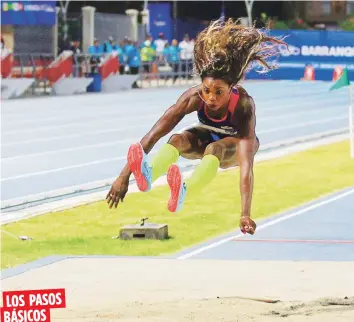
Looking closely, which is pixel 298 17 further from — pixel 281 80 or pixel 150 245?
pixel 150 245

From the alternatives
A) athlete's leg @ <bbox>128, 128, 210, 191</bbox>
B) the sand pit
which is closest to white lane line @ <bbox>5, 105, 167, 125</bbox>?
the sand pit

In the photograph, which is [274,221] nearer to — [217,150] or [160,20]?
[217,150]

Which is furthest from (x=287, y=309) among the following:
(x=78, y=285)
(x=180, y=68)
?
(x=180, y=68)

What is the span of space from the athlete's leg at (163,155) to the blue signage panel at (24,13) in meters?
31.9

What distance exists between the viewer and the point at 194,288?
12.1 meters

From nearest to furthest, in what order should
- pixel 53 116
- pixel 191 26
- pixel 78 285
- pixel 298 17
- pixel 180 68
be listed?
pixel 78 285 < pixel 53 116 < pixel 180 68 < pixel 191 26 < pixel 298 17

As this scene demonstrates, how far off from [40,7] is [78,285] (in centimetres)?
2964

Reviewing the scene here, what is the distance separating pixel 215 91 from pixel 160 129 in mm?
486

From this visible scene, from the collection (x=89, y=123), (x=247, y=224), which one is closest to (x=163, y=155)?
(x=247, y=224)

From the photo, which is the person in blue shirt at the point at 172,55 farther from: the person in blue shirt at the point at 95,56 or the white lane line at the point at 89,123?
the white lane line at the point at 89,123

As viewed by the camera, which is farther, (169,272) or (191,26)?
(191,26)

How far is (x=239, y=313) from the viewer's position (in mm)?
10578

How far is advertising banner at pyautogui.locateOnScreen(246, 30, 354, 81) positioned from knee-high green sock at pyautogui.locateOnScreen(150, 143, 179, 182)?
43043mm

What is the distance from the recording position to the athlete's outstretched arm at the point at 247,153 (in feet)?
24.7
